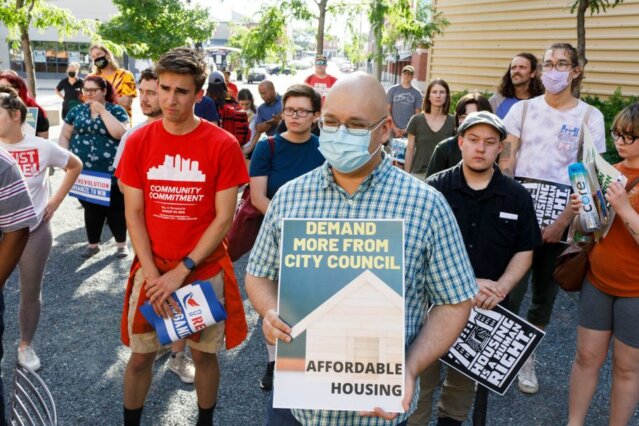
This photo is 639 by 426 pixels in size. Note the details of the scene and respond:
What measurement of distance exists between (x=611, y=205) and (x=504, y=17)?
1111cm

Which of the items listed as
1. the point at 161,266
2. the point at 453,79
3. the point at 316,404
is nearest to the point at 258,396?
the point at 161,266

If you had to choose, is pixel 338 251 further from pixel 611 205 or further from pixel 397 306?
pixel 611 205

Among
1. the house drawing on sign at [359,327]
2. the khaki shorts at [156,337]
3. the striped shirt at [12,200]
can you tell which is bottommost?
the khaki shorts at [156,337]

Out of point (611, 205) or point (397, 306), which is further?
point (611, 205)

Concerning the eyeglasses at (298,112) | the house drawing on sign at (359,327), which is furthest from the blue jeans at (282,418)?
the eyeglasses at (298,112)

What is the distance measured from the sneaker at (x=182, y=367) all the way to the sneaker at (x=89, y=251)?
293 cm

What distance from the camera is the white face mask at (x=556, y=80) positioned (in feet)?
12.4

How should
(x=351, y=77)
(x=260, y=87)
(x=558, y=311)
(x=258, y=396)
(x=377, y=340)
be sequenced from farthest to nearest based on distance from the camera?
(x=260, y=87)
(x=558, y=311)
(x=258, y=396)
(x=351, y=77)
(x=377, y=340)

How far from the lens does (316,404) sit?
1.67 metres

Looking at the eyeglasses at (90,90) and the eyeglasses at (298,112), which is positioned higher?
the eyeglasses at (90,90)

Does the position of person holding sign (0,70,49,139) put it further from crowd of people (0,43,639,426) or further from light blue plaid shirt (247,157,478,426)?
light blue plaid shirt (247,157,478,426)

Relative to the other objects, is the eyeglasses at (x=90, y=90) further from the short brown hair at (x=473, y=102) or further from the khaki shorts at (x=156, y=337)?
the short brown hair at (x=473, y=102)

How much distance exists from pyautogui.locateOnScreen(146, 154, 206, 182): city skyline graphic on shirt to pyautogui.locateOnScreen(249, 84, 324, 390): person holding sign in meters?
0.94

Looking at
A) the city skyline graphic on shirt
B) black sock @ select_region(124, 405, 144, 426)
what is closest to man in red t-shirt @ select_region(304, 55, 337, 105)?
the city skyline graphic on shirt
